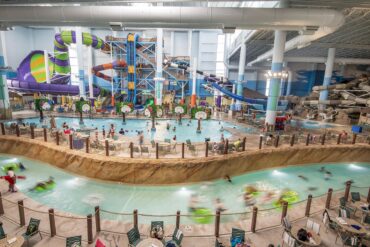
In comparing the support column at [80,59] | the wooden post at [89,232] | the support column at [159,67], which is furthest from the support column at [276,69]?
the support column at [80,59]

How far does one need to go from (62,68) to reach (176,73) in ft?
53.7

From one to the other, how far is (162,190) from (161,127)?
9.79 meters

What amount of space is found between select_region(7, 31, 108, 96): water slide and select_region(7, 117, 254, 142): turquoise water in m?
4.57

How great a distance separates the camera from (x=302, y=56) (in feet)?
113

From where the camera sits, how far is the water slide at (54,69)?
81.8 feet

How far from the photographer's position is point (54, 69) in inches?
1192

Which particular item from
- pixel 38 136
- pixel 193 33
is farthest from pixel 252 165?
pixel 193 33

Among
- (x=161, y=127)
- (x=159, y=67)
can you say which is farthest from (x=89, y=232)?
(x=159, y=67)

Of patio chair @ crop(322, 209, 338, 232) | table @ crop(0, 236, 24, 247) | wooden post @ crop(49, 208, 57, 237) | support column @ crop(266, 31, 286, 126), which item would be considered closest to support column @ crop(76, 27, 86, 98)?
support column @ crop(266, 31, 286, 126)

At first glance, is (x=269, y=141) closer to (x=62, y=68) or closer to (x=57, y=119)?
(x=57, y=119)

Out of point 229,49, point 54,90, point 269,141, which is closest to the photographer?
point 269,141

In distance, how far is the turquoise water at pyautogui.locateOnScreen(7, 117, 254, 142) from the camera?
1803cm

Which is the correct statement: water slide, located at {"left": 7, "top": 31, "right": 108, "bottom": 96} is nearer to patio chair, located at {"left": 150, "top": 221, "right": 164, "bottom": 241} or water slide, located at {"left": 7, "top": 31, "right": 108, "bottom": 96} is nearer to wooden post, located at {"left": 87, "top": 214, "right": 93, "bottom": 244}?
wooden post, located at {"left": 87, "top": 214, "right": 93, "bottom": 244}

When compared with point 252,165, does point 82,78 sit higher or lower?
higher
